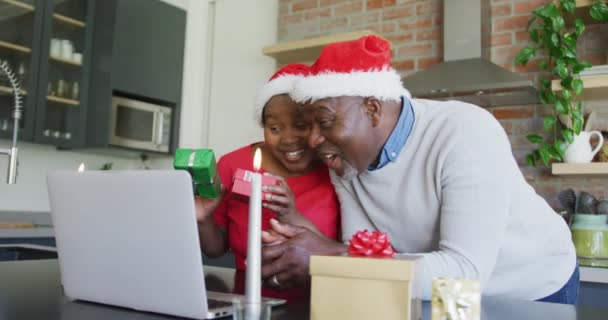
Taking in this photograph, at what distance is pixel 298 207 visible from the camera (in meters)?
1.31

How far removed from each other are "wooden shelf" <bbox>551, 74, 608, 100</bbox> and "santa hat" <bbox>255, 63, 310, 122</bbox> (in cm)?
174

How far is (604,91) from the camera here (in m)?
2.71

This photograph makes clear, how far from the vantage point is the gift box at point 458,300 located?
2.00ft

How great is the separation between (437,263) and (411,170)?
26 cm

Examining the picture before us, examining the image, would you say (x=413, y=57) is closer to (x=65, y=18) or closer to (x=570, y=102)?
(x=570, y=102)

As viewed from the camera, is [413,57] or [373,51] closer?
[373,51]

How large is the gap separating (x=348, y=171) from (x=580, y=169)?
6.00 feet

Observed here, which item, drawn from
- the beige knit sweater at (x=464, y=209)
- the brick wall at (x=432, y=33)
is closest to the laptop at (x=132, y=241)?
the beige knit sweater at (x=464, y=209)

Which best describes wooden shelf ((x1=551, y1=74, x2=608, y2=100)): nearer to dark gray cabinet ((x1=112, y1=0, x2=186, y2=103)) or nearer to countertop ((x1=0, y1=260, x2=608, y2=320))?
countertop ((x1=0, y1=260, x2=608, y2=320))

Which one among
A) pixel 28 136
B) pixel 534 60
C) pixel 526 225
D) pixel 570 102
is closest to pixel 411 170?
pixel 526 225

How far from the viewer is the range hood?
2.82 m

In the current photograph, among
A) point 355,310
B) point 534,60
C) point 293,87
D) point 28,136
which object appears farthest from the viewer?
point 28,136

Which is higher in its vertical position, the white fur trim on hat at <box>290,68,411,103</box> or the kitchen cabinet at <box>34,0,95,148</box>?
the kitchen cabinet at <box>34,0,95,148</box>

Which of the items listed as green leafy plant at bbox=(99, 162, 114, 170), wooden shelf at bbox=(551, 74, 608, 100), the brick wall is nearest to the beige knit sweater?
wooden shelf at bbox=(551, 74, 608, 100)
